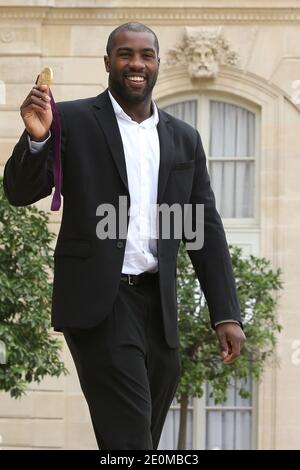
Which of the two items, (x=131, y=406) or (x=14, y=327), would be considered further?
(x=14, y=327)

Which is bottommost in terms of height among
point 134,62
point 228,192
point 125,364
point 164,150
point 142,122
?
point 125,364

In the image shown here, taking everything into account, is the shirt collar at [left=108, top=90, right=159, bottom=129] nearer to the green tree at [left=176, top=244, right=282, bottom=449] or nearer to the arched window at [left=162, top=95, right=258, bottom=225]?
the green tree at [left=176, top=244, right=282, bottom=449]

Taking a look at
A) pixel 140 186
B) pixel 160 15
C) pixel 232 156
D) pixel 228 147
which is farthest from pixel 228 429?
pixel 140 186

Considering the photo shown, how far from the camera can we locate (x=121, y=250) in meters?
6.62

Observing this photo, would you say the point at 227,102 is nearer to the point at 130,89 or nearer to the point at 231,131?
the point at 231,131

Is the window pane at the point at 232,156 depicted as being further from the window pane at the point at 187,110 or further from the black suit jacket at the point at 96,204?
the black suit jacket at the point at 96,204

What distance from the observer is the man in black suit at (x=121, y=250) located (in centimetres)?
650

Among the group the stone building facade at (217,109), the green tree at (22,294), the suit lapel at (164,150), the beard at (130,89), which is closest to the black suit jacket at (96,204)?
the suit lapel at (164,150)

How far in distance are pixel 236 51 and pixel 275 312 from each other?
3.49 metres

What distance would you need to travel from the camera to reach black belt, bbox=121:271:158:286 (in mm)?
6652

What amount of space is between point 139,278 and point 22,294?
935 cm

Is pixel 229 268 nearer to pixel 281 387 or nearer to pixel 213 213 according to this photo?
pixel 213 213
